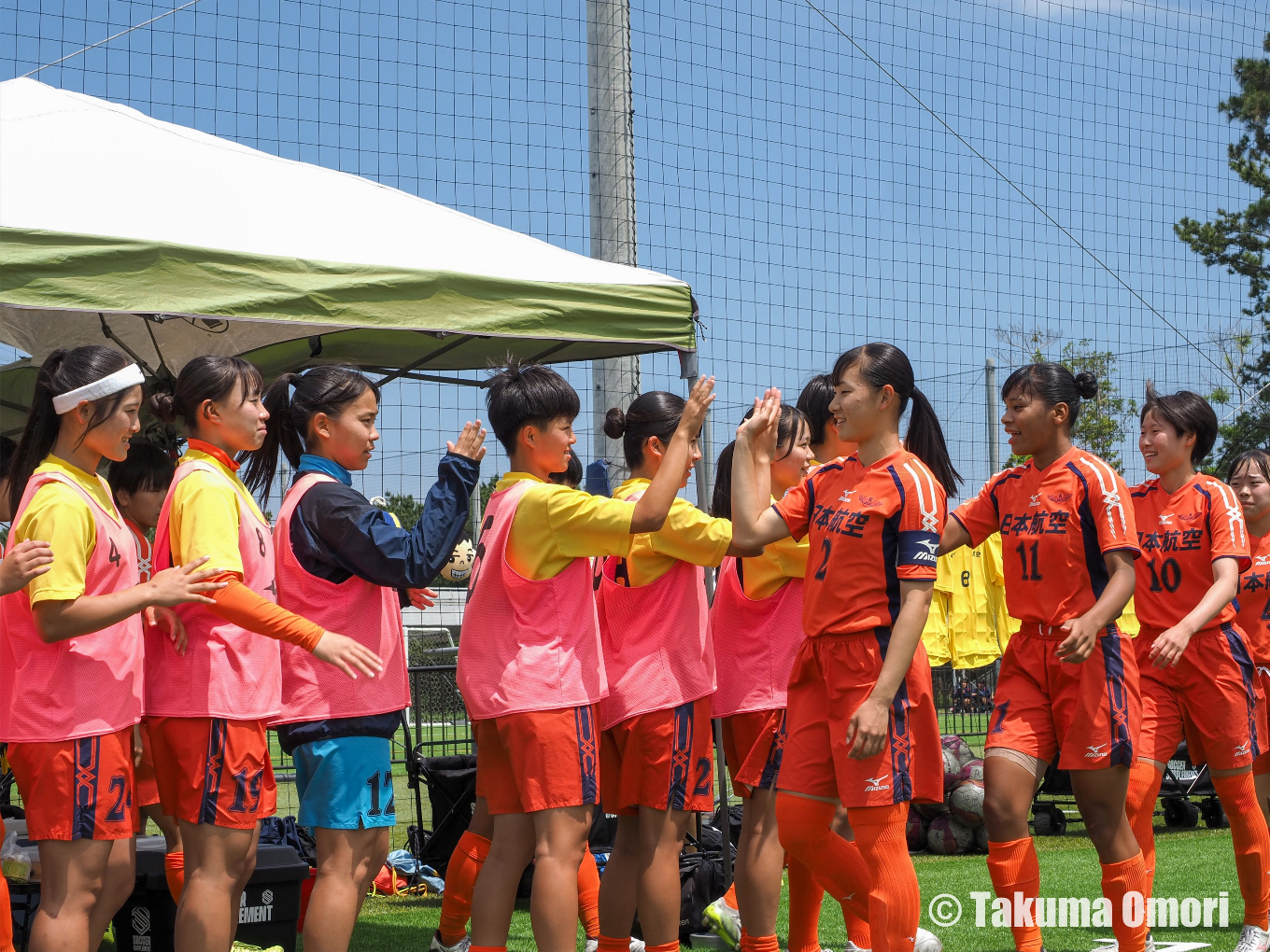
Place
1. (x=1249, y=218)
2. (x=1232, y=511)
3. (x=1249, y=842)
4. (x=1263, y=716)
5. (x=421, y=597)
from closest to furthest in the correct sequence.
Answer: (x=1249, y=842)
(x=421, y=597)
(x=1232, y=511)
(x=1263, y=716)
(x=1249, y=218)

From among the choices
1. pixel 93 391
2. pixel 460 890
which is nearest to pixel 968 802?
pixel 460 890

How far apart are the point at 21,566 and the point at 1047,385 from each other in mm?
2979

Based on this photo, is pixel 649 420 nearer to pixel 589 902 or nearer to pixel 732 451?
pixel 732 451

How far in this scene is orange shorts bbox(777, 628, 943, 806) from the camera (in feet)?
10.7

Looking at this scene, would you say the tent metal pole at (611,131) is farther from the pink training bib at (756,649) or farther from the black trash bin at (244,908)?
the black trash bin at (244,908)

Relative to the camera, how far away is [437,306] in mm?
4379

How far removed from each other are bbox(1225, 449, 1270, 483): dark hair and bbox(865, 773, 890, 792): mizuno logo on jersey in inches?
130

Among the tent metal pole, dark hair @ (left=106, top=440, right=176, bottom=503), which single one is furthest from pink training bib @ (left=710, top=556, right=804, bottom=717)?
the tent metal pole

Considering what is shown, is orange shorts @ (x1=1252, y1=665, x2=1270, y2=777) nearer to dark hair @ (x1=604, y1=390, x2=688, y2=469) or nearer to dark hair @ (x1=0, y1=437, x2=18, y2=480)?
dark hair @ (x1=604, y1=390, x2=688, y2=469)

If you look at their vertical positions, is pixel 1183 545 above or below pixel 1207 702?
above

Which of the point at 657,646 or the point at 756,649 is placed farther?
the point at 756,649

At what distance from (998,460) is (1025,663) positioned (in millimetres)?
6431

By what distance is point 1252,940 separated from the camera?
4.43 m

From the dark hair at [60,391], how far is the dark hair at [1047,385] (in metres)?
2.64
